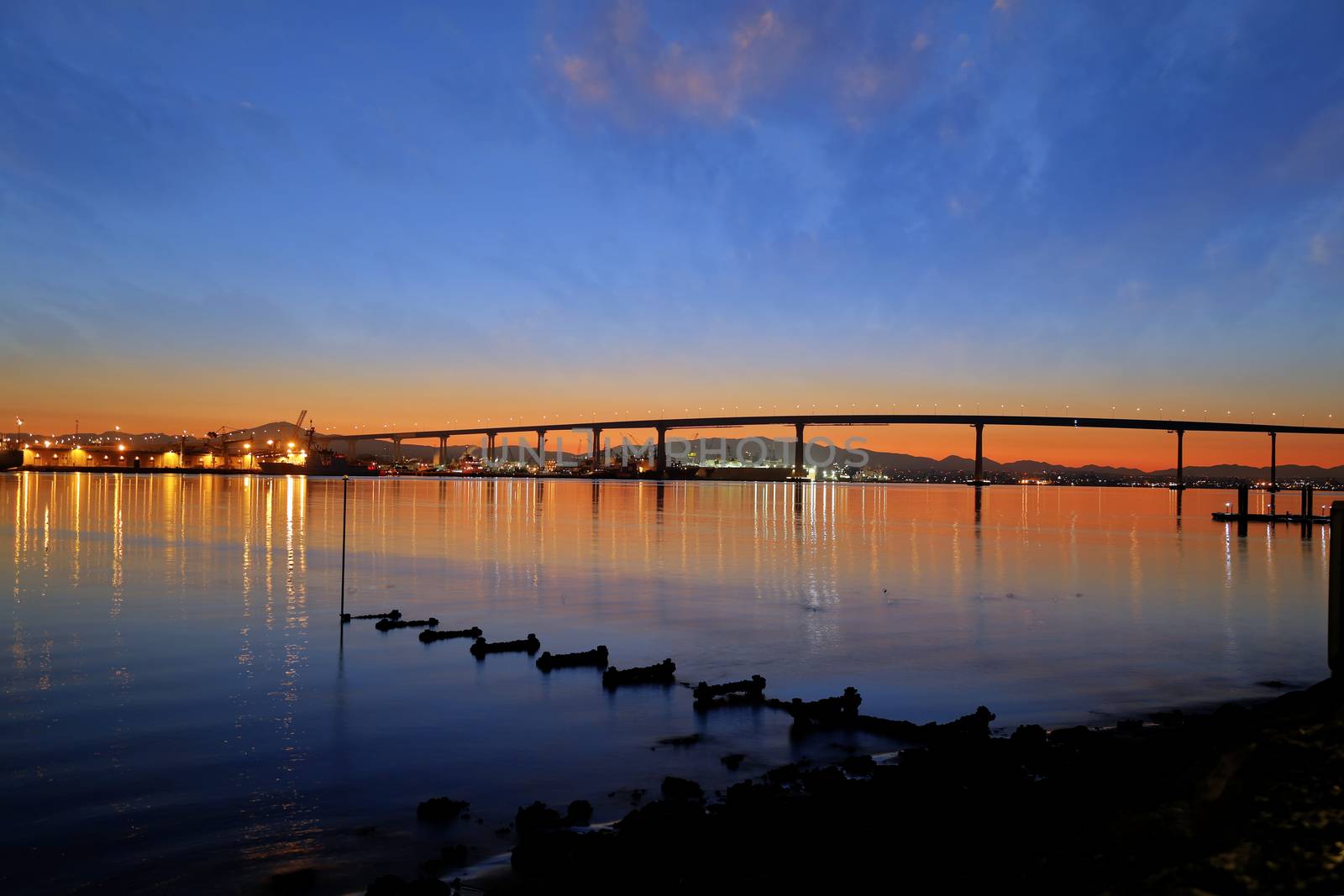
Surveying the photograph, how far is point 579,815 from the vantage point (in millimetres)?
8219

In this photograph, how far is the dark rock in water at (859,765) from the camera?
9312 millimetres

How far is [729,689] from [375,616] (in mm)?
9366

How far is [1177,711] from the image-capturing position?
40.8 feet

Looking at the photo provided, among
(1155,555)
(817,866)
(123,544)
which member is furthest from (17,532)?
(1155,555)

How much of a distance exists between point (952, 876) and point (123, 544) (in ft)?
115

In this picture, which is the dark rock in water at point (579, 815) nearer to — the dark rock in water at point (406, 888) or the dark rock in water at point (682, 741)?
the dark rock in water at point (406, 888)

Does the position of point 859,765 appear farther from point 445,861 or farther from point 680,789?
point 445,861

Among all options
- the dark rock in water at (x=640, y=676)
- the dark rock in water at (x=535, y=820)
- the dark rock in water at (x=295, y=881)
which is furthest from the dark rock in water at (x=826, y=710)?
the dark rock in water at (x=295, y=881)

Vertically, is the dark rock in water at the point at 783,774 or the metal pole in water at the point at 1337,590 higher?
the metal pole in water at the point at 1337,590

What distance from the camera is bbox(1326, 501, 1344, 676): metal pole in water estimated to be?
5.49m

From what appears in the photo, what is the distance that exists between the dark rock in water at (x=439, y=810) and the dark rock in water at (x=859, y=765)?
Result: 151 inches

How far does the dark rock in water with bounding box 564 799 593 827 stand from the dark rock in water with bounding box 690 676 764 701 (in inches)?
169

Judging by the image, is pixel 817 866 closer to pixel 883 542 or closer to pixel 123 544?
pixel 123 544

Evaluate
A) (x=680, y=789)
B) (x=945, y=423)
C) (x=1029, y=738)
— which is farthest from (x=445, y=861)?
(x=945, y=423)
